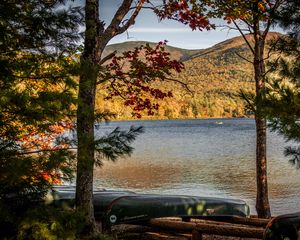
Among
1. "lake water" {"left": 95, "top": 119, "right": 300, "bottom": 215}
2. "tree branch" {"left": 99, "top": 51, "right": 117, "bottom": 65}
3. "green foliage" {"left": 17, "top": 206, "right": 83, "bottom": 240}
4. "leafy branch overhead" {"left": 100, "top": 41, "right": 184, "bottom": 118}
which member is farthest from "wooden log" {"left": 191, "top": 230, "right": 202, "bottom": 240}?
"lake water" {"left": 95, "top": 119, "right": 300, "bottom": 215}

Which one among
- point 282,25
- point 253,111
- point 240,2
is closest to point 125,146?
point 253,111

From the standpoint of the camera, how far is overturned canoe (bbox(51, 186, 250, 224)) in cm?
961

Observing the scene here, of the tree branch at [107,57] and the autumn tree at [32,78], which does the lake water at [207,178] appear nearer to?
the tree branch at [107,57]

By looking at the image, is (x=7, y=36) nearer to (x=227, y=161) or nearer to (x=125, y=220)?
(x=125, y=220)

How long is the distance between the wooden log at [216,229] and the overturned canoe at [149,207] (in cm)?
76

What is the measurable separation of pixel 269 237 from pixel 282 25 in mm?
3671

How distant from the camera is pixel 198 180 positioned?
98.4 ft

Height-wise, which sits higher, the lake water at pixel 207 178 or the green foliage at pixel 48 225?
the green foliage at pixel 48 225

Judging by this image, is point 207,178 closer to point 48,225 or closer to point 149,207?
point 149,207

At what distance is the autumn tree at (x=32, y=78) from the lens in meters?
4.50

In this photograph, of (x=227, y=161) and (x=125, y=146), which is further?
(x=227, y=161)

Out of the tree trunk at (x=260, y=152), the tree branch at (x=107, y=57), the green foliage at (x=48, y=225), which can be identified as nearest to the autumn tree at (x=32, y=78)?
the green foliage at (x=48, y=225)

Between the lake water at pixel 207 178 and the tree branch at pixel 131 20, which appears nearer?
the tree branch at pixel 131 20

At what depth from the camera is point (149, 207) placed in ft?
32.6
